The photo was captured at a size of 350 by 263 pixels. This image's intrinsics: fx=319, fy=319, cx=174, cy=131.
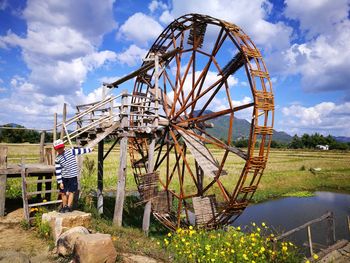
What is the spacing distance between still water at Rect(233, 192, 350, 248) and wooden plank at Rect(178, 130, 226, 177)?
540 cm

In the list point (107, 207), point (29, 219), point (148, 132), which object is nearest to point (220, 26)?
point (148, 132)

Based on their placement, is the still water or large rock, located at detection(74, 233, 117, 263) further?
the still water

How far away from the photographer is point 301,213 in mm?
18922

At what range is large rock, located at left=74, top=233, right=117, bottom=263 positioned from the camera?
5.00 metres

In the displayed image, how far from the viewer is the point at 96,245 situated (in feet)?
16.7

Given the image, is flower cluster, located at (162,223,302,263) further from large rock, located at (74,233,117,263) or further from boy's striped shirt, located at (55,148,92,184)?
boy's striped shirt, located at (55,148,92,184)

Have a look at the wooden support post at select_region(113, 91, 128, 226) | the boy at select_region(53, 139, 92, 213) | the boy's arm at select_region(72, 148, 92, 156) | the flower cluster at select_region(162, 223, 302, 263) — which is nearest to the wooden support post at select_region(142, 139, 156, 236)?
the wooden support post at select_region(113, 91, 128, 226)

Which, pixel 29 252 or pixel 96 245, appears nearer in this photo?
pixel 96 245

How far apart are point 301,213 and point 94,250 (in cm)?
1669

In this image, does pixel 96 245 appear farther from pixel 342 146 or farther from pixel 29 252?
pixel 342 146

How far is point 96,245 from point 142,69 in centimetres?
827

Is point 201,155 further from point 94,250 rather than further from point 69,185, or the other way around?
point 94,250

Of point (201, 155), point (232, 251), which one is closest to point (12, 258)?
point (232, 251)

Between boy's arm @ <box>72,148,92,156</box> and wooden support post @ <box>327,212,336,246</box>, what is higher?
boy's arm @ <box>72,148,92,156</box>
